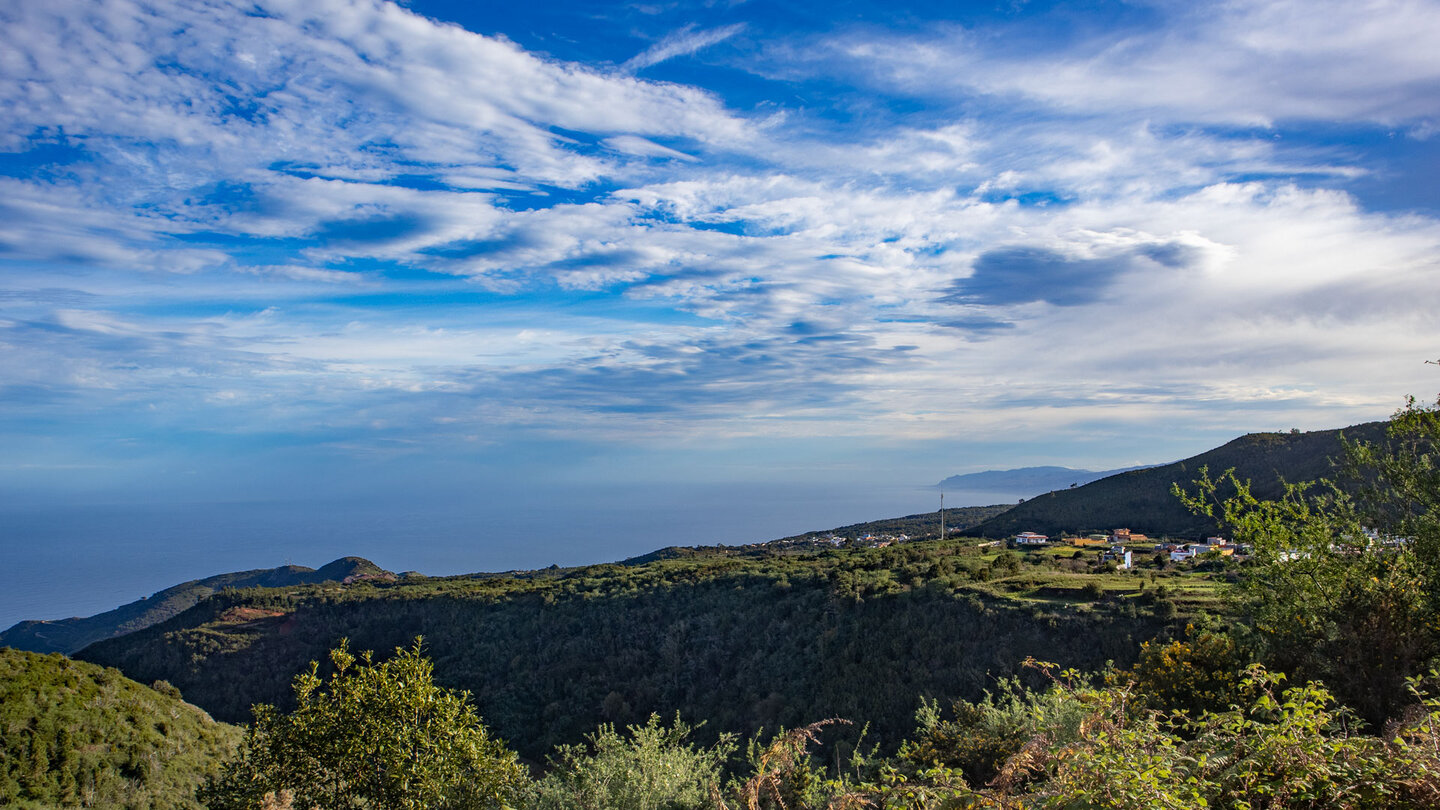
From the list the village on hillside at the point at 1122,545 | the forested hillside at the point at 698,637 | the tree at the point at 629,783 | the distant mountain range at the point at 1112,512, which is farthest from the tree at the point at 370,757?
the distant mountain range at the point at 1112,512

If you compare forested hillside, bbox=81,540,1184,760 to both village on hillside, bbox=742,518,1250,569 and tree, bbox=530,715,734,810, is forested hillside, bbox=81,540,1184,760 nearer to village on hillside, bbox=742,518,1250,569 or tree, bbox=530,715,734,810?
village on hillside, bbox=742,518,1250,569

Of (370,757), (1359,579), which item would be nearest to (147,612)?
(370,757)

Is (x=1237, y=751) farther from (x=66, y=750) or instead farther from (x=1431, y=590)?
(x=66, y=750)

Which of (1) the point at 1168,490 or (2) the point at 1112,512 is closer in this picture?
(1) the point at 1168,490

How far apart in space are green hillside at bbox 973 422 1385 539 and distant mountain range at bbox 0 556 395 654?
5579cm

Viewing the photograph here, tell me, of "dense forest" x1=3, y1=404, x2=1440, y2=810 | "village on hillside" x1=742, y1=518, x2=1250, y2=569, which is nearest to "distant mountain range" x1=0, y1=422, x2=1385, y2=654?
"village on hillside" x1=742, y1=518, x2=1250, y2=569

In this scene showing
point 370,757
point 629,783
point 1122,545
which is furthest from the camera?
point 1122,545

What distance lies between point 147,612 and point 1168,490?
3688 inches

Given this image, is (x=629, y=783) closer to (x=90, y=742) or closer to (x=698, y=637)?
(x=90, y=742)

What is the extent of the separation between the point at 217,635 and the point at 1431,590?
4565 cm

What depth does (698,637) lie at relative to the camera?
1092 inches

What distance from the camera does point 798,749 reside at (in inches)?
247

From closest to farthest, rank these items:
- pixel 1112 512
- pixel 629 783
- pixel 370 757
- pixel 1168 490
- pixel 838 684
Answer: pixel 629 783 → pixel 370 757 → pixel 838 684 → pixel 1168 490 → pixel 1112 512

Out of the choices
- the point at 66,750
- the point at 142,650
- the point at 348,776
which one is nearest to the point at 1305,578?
the point at 348,776
